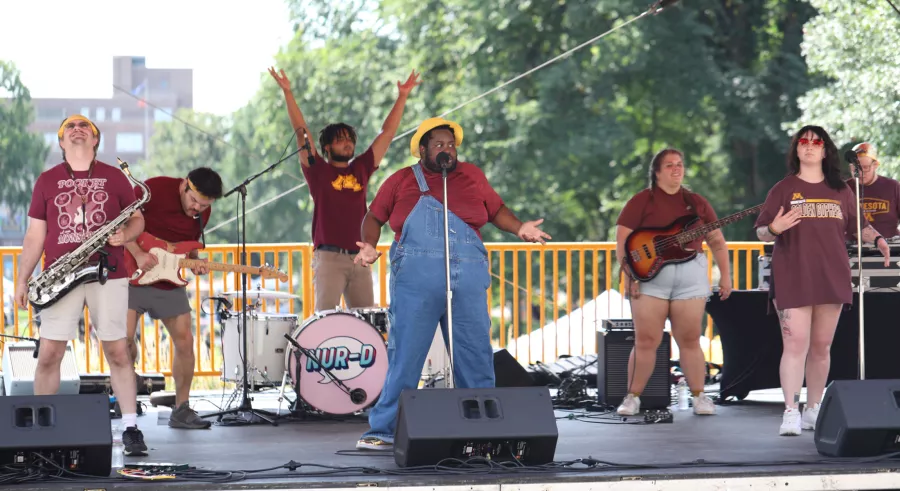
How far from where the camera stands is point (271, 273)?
25.9 feet

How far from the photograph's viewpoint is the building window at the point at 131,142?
832 inches

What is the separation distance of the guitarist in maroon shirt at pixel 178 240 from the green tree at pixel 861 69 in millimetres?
9447

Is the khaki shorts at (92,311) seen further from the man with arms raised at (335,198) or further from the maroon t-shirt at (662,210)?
the maroon t-shirt at (662,210)

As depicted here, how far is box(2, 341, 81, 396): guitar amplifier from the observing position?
7.76m

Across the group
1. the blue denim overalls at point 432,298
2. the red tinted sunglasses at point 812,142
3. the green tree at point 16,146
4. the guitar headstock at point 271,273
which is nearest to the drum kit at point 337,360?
the guitar headstock at point 271,273

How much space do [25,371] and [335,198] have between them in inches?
88.1

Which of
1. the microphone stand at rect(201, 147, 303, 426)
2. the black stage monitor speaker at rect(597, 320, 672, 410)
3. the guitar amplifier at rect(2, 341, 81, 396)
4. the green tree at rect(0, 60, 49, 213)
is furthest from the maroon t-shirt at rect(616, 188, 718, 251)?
the green tree at rect(0, 60, 49, 213)

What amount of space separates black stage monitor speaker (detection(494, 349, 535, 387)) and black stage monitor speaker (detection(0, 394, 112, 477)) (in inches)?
137

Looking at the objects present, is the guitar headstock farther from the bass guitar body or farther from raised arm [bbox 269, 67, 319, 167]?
the bass guitar body

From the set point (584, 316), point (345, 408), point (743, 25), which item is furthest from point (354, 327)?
point (743, 25)

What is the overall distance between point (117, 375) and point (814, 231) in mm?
3658

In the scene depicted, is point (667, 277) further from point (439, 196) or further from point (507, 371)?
point (439, 196)

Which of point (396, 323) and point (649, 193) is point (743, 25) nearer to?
point (649, 193)

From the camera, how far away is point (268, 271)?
782 centimetres
